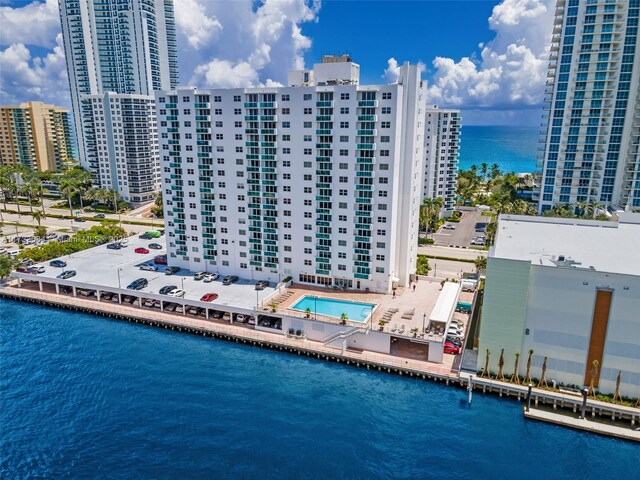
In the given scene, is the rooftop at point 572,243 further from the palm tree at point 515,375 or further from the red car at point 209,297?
the red car at point 209,297

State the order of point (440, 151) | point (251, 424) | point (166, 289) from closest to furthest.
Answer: point (251, 424)
point (166, 289)
point (440, 151)

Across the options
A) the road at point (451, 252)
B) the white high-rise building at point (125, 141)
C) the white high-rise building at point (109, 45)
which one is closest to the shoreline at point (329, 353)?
the road at point (451, 252)

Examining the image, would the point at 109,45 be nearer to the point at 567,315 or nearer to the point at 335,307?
the point at 335,307

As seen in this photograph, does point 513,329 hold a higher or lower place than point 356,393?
higher

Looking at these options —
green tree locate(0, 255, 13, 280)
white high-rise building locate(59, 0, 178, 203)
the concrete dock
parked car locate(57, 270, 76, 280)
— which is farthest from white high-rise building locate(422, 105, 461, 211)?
white high-rise building locate(59, 0, 178, 203)

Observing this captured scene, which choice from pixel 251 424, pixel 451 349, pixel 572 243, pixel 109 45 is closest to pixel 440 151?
pixel 572 243

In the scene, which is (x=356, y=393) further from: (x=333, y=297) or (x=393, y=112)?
(x=393, y=112)

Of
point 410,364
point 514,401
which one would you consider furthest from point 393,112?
point 514,401

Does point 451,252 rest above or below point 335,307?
above
